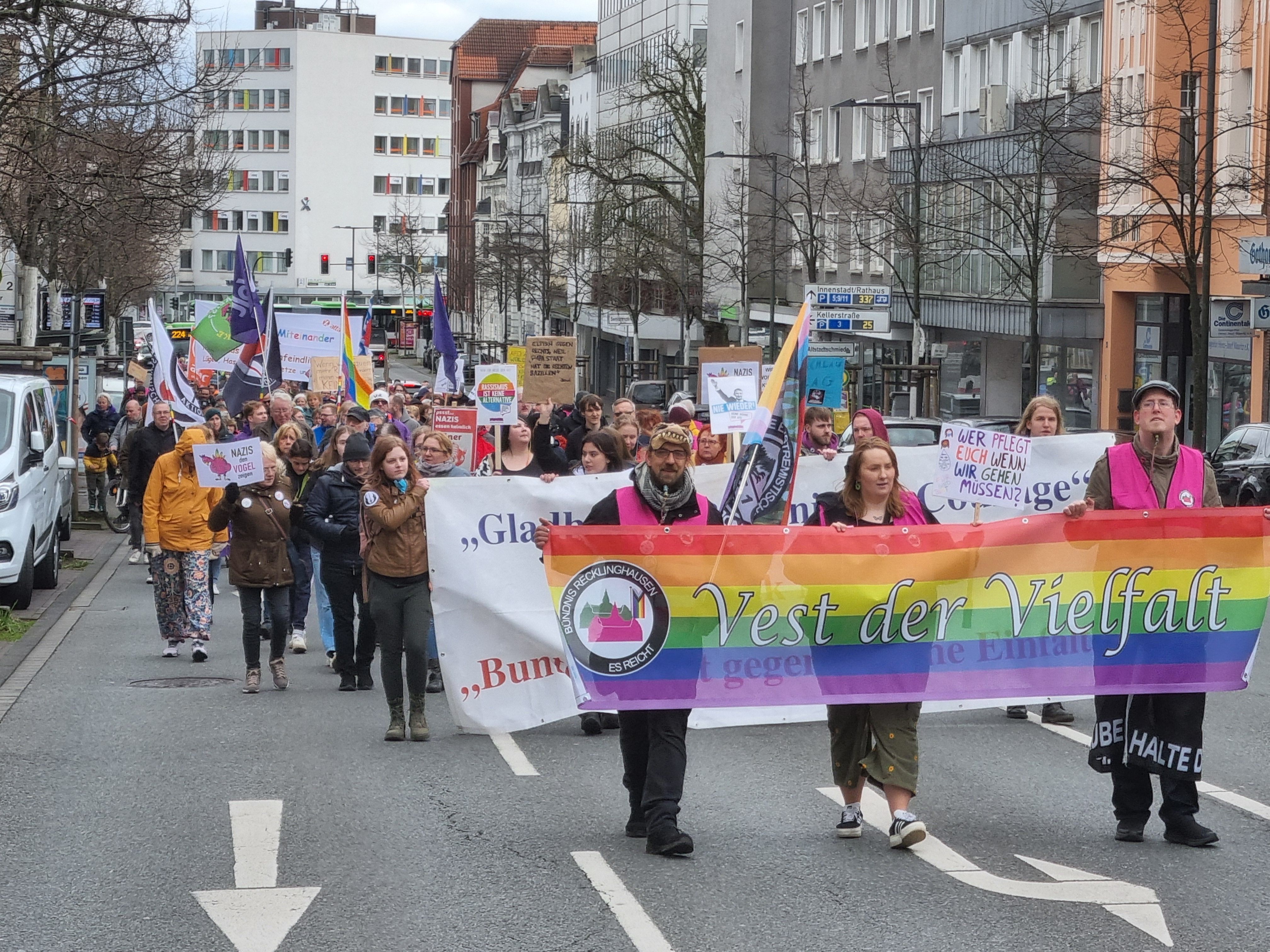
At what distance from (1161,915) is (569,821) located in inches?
110

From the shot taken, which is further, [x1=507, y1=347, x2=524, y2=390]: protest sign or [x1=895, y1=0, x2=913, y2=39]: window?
[x1=895, y1=0, x2=913, y2=39]: window

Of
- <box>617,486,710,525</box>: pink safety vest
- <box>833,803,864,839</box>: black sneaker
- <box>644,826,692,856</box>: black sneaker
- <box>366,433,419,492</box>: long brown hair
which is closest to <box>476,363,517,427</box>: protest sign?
<box>366,433,419,492</box>: long brown hair

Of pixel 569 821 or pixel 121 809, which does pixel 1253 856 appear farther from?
pixel 121 809

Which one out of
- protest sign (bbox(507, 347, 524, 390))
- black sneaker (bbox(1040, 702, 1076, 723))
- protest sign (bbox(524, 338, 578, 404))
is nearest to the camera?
black sneaker (bbox(1040, 702, 1076, 723))

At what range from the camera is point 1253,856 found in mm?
7980

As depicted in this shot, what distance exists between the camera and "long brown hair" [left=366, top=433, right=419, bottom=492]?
1090cm

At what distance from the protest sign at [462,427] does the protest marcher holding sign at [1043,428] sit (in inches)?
328

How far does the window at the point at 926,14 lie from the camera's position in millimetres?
54844

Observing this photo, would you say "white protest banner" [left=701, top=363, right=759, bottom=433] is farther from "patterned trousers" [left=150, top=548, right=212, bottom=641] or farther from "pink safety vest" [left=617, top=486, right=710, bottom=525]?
"patterned trousers" [left=150, top=548, right=212, bottom=641]

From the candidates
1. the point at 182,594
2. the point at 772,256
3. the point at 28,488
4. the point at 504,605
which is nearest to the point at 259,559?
the point at 182,594

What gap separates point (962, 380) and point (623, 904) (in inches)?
1802

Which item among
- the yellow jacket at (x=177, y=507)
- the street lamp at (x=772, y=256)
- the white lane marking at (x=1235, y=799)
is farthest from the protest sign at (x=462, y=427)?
the street lamp at (x=772, y=256)

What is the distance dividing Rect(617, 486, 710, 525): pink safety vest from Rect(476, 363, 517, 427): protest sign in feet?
30.4

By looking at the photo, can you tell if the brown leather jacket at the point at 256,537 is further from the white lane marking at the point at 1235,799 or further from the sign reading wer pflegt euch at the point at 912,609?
the white lane marking at the point at 1235,799
